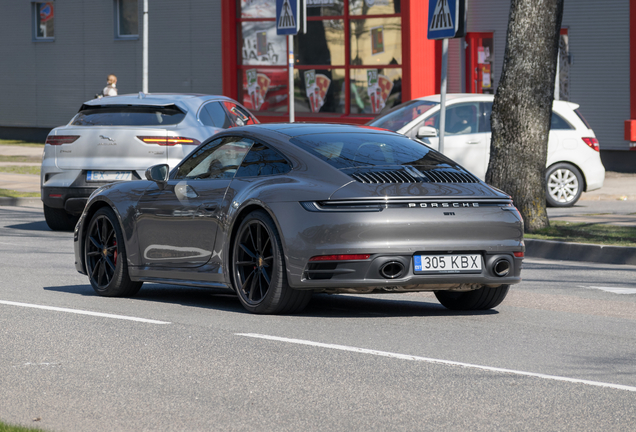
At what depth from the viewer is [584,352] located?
644 centimetres

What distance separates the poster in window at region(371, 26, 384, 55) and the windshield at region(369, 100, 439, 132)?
331 inches

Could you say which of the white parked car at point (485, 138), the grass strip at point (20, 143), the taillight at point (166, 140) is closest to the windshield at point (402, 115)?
the white parked car at point (485, 138)

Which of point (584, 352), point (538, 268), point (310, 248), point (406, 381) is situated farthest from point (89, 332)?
point (538, 268)

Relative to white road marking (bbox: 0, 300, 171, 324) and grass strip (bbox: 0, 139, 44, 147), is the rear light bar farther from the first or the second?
grass strip (bbox: 0, 139, 44, 147)

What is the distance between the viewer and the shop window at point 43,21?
34.7 m

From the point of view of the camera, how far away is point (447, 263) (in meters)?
7.27

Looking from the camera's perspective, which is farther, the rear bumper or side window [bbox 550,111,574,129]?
side window [bbox 550,111,574,129]

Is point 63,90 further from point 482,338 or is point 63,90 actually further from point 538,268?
point 482,338

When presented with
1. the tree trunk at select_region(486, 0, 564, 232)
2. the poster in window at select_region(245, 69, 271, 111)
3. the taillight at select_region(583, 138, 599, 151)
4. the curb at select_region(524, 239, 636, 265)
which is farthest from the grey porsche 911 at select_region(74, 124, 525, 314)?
the poster in window at select_region(245, 69, 271, 111)

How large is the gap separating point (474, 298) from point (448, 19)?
6.08 m

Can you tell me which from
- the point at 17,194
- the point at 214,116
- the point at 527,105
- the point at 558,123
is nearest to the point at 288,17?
the point at 214,116

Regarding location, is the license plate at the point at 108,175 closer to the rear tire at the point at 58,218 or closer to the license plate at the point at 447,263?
the rear tire at the point at 58,218

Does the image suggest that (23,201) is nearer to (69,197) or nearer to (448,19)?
(69,197)

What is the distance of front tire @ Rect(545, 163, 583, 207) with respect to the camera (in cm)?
1695
